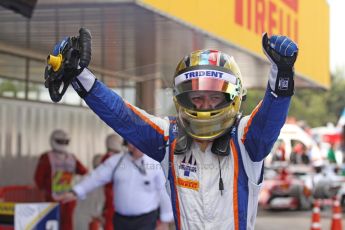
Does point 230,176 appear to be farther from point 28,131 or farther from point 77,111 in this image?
point 77,111

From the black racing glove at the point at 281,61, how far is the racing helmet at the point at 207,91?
12.1 inches

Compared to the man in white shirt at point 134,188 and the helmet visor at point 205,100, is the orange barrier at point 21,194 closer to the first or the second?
the man in white shirt at point 134,188

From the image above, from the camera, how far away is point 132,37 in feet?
28.1

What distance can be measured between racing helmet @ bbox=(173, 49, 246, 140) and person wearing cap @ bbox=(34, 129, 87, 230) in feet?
19.4

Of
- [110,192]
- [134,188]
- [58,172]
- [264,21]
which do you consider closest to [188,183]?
[134,188]

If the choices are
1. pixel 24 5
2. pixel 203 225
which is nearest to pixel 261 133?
pixel 203 225

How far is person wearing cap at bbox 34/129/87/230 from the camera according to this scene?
9.59m

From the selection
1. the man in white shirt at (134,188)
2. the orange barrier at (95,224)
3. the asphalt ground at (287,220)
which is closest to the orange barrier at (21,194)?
the orange barrier at (95,224)

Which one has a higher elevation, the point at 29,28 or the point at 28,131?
the point at 29,28

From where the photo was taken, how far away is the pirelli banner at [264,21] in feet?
24.7

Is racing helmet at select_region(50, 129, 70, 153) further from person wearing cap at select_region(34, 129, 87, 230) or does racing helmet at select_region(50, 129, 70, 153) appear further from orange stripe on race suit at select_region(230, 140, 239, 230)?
orange stripe on race suit at select_region(230, 140, 239, 230)

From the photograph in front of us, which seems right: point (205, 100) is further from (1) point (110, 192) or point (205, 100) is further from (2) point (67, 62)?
(1) point (110, 192)

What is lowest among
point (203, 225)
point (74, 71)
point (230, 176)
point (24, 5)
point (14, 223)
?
point (14, 223)

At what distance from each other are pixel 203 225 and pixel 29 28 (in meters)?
5.22
